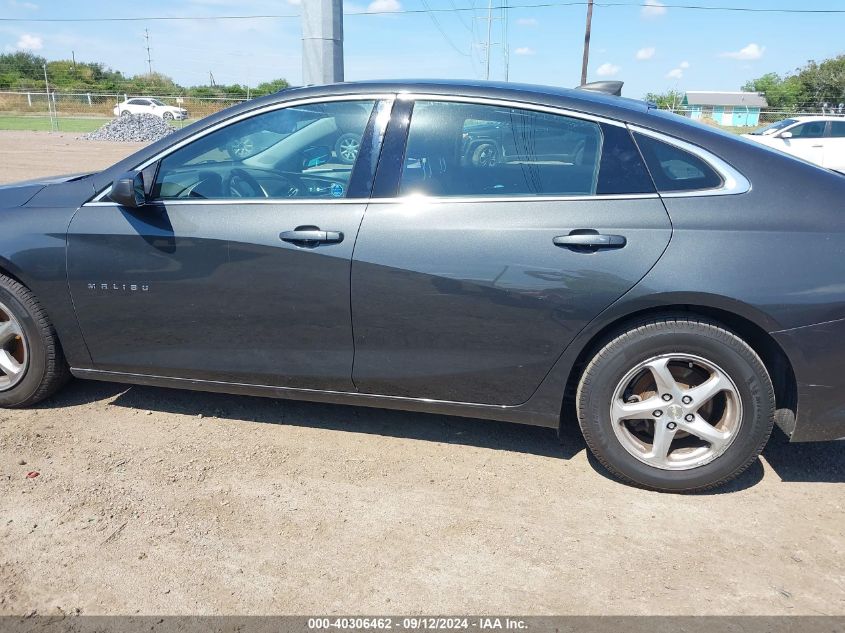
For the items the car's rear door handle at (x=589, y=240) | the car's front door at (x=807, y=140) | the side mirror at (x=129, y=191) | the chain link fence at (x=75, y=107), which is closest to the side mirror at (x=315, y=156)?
the side mirror at (x=129, y=191)

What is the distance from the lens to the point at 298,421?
365cm

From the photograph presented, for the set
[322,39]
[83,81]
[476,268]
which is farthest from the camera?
[83,81]

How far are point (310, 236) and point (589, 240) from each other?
1234mm

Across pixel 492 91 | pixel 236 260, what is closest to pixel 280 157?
pixel 236 260

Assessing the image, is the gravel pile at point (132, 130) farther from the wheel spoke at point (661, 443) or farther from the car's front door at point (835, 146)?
the wheel spoke at point (661, 443)

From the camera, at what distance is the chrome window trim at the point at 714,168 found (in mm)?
2799

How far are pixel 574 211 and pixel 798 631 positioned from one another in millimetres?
1738

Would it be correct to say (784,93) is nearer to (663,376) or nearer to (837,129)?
(837,129)

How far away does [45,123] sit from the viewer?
38.0 metres

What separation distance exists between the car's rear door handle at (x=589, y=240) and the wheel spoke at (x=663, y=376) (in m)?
0.53

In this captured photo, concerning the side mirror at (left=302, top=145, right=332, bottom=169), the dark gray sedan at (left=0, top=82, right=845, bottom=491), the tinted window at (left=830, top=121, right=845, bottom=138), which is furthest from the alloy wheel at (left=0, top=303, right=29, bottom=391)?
the tinted window at (left=830, top=121, right=845, bottom=138)

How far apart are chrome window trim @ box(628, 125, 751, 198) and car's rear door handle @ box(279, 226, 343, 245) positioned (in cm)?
139

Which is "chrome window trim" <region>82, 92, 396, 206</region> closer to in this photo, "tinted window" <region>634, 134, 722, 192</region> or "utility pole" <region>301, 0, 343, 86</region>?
"tinted window" <region>634, 134, 722, 192</region>

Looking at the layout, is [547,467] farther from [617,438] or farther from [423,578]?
[423,578]
